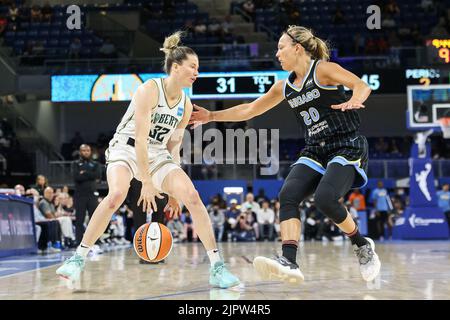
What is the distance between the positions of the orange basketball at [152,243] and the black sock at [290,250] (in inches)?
45.8

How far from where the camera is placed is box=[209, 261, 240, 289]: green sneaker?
14.1 feet

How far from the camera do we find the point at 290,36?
181 inches

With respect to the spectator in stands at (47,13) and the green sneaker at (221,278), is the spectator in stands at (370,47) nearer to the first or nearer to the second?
the spectator in stands at (47,13)

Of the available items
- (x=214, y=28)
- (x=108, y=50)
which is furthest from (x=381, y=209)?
(x=108, y=50)

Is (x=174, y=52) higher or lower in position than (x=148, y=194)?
higher

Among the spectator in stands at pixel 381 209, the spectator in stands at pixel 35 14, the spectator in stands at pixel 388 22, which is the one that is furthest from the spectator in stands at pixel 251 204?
the spectator in stands at pixel 35 14

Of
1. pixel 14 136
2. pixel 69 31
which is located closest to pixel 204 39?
pixel 69 31

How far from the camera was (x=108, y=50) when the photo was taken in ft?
67.0

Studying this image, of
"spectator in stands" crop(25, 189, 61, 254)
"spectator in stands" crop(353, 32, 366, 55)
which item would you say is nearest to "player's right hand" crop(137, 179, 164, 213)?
"spectator in stands" crop(25, 189, 61, 254)

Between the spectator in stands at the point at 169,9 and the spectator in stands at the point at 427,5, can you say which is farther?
the spectator in stands at the point at 169,9

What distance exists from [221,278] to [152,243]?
0.92 m

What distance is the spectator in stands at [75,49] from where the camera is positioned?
65.0 feet

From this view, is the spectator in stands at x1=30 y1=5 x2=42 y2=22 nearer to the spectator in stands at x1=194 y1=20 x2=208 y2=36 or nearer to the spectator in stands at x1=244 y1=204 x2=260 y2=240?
the spectator in stands at x1=194 y1=20 x2=208 y2=36

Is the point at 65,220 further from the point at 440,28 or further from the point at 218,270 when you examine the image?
the point at 440,28
